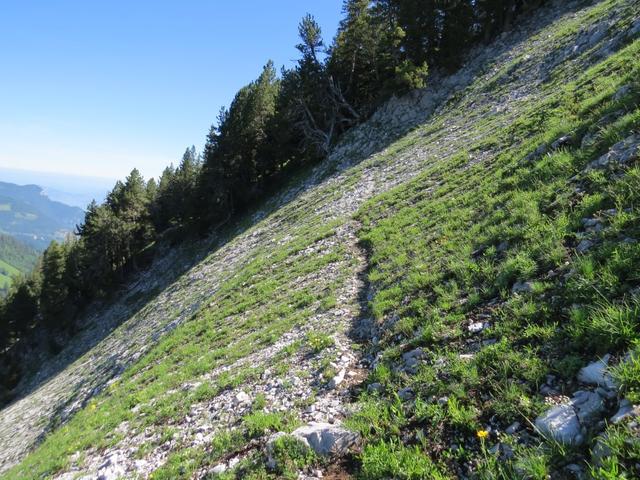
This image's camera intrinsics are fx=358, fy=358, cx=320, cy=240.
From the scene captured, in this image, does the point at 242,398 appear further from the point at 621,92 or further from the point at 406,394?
the point at 621,92

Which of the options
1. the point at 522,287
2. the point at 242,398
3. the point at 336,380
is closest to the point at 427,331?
the point at 522,287

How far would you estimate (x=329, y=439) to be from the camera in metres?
6.99

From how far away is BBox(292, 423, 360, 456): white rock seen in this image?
6.84 m

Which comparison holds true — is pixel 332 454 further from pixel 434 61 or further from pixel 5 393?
pixel 5 393

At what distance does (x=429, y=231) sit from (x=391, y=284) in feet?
11.4

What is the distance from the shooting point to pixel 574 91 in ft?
57.8

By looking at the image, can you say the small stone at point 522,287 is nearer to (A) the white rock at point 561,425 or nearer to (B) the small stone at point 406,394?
(A) the white rock at point 561,425

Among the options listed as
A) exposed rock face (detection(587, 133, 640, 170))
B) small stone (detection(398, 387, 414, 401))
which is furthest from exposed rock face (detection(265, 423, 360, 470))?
exposed rock face (detection(587, 133, 640, 170))

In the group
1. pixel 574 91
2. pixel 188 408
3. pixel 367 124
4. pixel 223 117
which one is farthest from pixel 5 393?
pixel 574 91

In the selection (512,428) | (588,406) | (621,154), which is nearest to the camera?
(588,406)

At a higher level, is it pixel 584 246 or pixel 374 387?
pixel 584 246

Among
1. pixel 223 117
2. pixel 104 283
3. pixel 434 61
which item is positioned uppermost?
pixel 223 117

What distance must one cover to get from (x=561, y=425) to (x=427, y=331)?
3882 millimetres

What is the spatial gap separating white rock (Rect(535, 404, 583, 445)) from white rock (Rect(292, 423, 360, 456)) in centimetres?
329
